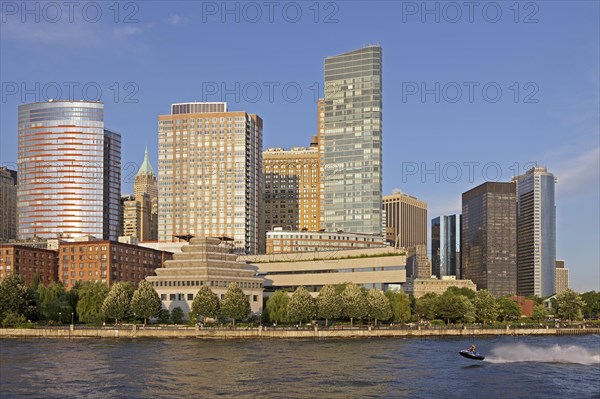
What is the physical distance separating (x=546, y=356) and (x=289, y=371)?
56756 mm

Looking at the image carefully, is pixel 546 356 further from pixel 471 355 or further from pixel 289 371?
pixel 289 371

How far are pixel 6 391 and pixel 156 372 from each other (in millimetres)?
24785

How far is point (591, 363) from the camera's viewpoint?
14962 cm

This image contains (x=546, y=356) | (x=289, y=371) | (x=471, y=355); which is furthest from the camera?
(x=546, y=356)

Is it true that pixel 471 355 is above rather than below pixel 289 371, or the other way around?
above

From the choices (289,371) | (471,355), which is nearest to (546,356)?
(471,355)

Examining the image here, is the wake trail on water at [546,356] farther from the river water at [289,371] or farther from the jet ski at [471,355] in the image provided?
the jet ski at [471,355]

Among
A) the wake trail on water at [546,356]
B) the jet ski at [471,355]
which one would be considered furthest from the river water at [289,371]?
the jet ski at [471,355]

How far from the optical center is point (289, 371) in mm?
127125

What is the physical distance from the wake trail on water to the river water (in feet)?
0.64

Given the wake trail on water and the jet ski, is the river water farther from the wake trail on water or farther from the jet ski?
the jet ski

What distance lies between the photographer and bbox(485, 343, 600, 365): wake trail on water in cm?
15100

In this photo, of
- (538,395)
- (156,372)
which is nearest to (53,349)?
(156,372)

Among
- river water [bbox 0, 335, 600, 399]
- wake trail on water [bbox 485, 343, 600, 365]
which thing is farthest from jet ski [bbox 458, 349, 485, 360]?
wake trail on water [bbox 485, 343, 600, 365]
